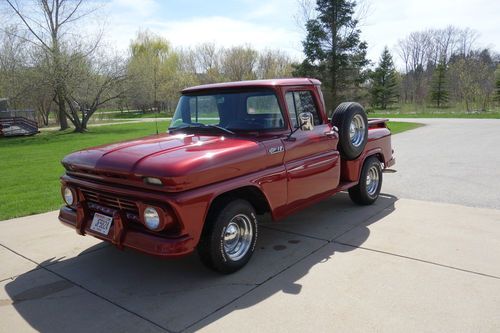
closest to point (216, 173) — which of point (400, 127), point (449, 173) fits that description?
point (449, 173)

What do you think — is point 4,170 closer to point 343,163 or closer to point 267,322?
point 343,163

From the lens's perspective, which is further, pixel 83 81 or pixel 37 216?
pixel 83 81

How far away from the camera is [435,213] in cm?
568

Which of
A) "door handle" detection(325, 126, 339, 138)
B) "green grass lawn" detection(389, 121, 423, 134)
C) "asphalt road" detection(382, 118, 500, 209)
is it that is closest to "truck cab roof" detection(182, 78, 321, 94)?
"door handle" detection(325, 126, 339, 138)

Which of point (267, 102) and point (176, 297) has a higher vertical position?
point (267, 102)

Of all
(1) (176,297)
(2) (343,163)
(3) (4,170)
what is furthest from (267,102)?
(3) (4,170)

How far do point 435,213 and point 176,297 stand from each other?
4.02 m

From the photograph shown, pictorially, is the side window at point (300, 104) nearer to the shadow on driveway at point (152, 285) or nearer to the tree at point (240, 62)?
the shadow on driveway at point (152, 285)

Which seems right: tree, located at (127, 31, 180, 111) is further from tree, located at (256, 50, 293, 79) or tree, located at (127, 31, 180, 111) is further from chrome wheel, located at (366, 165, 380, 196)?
chrome wheel, located at (366, 165, 380, 196)

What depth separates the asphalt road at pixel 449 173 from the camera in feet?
21.8

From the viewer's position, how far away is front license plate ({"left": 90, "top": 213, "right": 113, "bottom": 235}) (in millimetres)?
3632

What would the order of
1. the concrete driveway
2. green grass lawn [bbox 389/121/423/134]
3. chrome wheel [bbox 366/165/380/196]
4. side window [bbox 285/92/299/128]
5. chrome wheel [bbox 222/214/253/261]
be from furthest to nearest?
green grass lawn [bbox 389/121/423/134], chrome wheel [bbox 366/165/380/196], side window [bbox 285/92/299/128], chrome wheel [bbox 222/214/253/261], the concrete driveway

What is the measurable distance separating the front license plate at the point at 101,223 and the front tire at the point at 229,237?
867 mm

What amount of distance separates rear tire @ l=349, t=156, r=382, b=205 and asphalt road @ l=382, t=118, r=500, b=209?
0.76 meters
